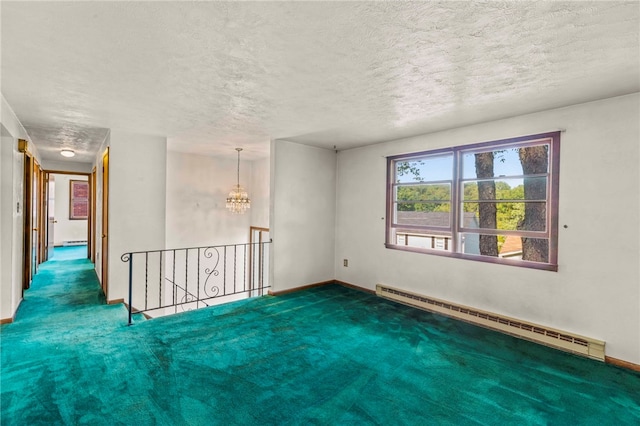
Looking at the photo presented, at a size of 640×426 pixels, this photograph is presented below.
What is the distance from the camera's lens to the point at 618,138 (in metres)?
2.93

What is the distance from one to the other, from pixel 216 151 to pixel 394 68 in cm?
476

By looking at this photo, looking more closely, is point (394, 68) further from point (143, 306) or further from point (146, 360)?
point (143, 306)

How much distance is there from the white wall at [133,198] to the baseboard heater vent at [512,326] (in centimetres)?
392

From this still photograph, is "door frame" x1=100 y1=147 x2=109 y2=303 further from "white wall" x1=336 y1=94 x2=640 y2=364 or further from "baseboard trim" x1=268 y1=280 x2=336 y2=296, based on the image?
"white wall" x1=336 y1=94 x2=640 y2=364

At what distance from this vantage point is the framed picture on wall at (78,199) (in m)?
9.73

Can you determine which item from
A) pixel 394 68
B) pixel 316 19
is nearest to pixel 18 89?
pixel 316 19

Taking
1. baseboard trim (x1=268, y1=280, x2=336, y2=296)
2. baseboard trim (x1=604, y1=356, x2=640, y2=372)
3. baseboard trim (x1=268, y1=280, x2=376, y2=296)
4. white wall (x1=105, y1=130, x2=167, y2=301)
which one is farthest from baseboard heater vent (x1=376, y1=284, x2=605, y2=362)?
white wall (x1=105, y1=130, x2=167, y2=301)

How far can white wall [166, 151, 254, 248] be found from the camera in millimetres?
6535

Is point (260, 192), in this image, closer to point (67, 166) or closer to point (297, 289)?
point (297, 289)

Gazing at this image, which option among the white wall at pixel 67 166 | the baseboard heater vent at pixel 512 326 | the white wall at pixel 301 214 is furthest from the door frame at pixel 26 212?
the baseboard heater vent at pixel 512 326

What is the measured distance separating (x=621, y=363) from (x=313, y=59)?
3926 mm

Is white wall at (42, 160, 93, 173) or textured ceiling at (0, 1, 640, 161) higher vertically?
textured ceiling at (0, 1, 640, 161)

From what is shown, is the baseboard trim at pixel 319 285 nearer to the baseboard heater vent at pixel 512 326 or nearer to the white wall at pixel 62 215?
the baseboard heater vent at pixel 512 326

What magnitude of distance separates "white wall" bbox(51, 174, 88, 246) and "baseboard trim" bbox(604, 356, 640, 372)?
12596mm
